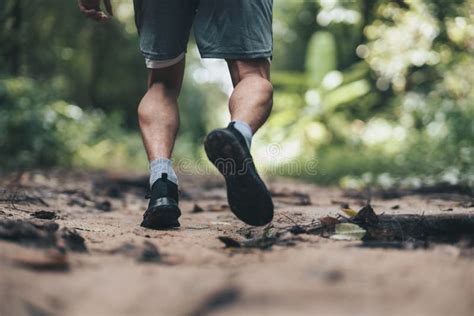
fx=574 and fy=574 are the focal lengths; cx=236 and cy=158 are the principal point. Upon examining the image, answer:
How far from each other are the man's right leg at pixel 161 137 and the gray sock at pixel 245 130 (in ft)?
1.28

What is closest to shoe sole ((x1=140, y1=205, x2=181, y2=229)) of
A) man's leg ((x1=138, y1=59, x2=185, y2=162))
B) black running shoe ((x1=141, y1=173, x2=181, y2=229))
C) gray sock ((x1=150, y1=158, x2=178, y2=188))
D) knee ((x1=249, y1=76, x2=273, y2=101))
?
black running shoe ((x1=141, y1=173, x2=181, y2=229))

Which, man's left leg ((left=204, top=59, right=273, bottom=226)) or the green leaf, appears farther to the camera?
man's left leg ((left=204, top=59, right=273, bottom=226))

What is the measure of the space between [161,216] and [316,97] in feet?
32.8

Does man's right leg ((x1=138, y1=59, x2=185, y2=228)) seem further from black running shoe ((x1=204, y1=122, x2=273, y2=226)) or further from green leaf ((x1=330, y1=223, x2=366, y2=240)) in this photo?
green leaf ((x1=330, y1=223, x2=366, y2=240))

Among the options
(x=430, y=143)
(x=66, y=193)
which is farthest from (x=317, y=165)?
(x=66, y=193)

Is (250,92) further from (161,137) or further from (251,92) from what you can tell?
(161,137)

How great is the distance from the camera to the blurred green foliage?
6.25m

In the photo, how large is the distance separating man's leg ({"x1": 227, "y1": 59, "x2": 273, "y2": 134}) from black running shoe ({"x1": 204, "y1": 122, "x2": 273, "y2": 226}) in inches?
6.8

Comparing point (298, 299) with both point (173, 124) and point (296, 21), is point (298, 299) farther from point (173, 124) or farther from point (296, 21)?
point (296, 21)

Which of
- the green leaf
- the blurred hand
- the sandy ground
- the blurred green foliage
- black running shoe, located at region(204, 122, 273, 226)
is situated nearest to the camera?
the sandy ground

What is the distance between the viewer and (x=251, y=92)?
7.39 ft

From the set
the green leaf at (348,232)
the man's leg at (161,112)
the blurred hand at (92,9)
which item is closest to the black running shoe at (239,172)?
the green leaf at (348,232)

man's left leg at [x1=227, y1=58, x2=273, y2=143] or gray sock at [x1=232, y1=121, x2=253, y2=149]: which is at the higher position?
man's left leg at [x1=227, y1=58, x2=273, y2=143]

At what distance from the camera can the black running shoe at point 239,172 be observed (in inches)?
78.7
